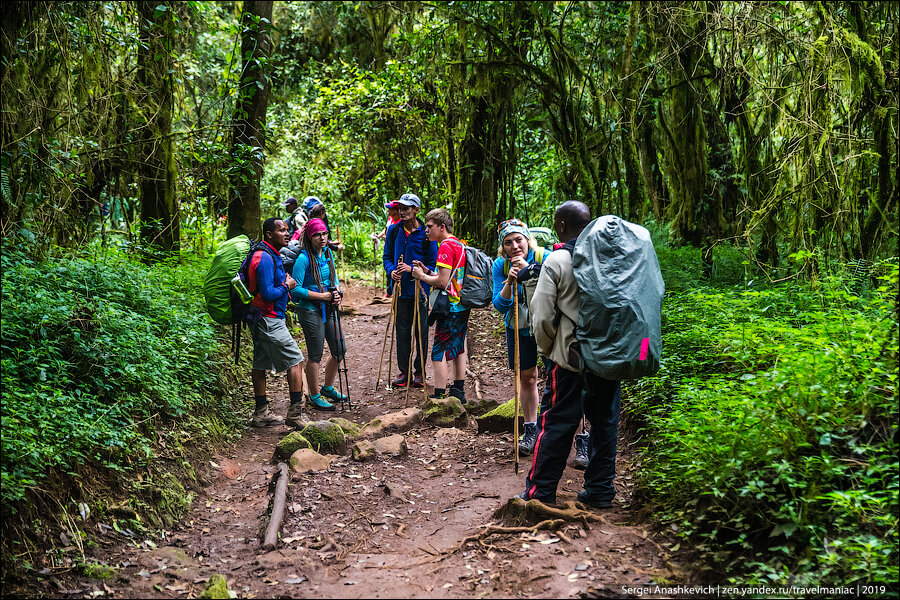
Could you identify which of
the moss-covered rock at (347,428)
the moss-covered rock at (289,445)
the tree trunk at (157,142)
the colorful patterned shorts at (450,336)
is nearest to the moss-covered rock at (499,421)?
the colorful patterned shorts at (450,336)

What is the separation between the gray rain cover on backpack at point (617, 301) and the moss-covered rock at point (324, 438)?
126 inches

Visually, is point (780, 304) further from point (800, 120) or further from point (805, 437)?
point (805, 437)

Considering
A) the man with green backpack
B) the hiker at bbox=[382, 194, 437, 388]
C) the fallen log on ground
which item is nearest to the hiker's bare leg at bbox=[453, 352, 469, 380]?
the hiker at bbox=[382, 194, 437, 388]

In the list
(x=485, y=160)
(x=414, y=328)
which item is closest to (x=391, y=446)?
(x=414, y=328)

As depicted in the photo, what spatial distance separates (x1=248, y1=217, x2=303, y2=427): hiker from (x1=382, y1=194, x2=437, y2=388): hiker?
156 centimetres

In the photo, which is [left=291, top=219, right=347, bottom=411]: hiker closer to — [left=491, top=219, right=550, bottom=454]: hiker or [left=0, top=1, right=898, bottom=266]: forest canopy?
[left=0, top=1, right=898, bottom=266]: forest canopy

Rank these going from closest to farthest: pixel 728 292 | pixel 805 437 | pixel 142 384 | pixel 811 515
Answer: pixel 811 515
pixel 805 437
pixel 142 384
pixel 728 292

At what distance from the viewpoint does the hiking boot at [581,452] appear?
565 cm

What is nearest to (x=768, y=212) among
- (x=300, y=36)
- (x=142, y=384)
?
(x=142, y=384)

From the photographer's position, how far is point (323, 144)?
16.6 m

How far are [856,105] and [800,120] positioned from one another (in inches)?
33.9

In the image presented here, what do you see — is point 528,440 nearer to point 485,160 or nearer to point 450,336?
point 450,336

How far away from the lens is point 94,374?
5.21m

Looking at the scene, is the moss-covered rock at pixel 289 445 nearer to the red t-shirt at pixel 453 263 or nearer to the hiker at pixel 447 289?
the hiker at pixel 447 289
